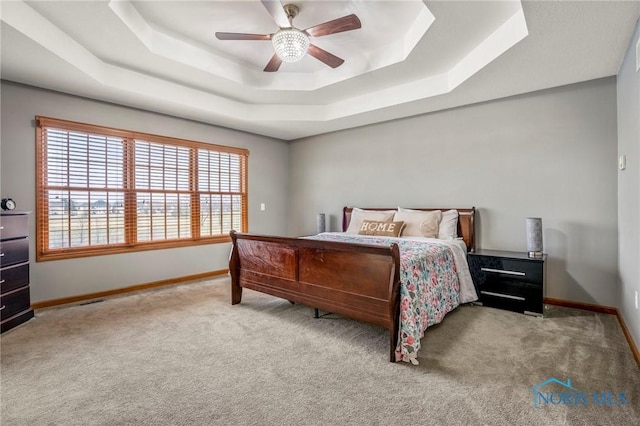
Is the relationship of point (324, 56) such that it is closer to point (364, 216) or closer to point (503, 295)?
point (364, 216)

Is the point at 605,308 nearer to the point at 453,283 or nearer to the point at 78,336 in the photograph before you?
the point at 453,283

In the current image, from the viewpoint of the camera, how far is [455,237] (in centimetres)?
399

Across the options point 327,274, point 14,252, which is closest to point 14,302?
point 14,252

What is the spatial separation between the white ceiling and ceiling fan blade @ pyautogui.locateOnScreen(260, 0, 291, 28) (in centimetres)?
37

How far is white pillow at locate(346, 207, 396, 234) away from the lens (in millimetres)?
4520

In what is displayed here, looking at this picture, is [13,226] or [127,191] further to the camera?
[127,191]

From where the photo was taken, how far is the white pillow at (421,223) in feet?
13.2

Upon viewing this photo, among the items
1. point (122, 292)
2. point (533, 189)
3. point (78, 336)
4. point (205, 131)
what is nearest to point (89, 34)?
point (205, 131)

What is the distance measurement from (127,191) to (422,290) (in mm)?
3931

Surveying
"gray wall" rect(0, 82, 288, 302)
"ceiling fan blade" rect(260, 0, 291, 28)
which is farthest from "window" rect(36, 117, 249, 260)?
"ceiling fan blade" rect(260, 0, 291, 28)

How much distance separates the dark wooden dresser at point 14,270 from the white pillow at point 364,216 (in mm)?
3786

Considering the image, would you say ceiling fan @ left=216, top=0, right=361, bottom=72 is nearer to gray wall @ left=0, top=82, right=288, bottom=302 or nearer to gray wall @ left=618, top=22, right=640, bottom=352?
gray wall @ left=618, top=22, right=640, bottom=352

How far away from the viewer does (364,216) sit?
15.6 ft

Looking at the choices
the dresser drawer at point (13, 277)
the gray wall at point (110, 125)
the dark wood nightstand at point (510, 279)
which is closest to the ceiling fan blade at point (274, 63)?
the gray wall at point (110, 125)
